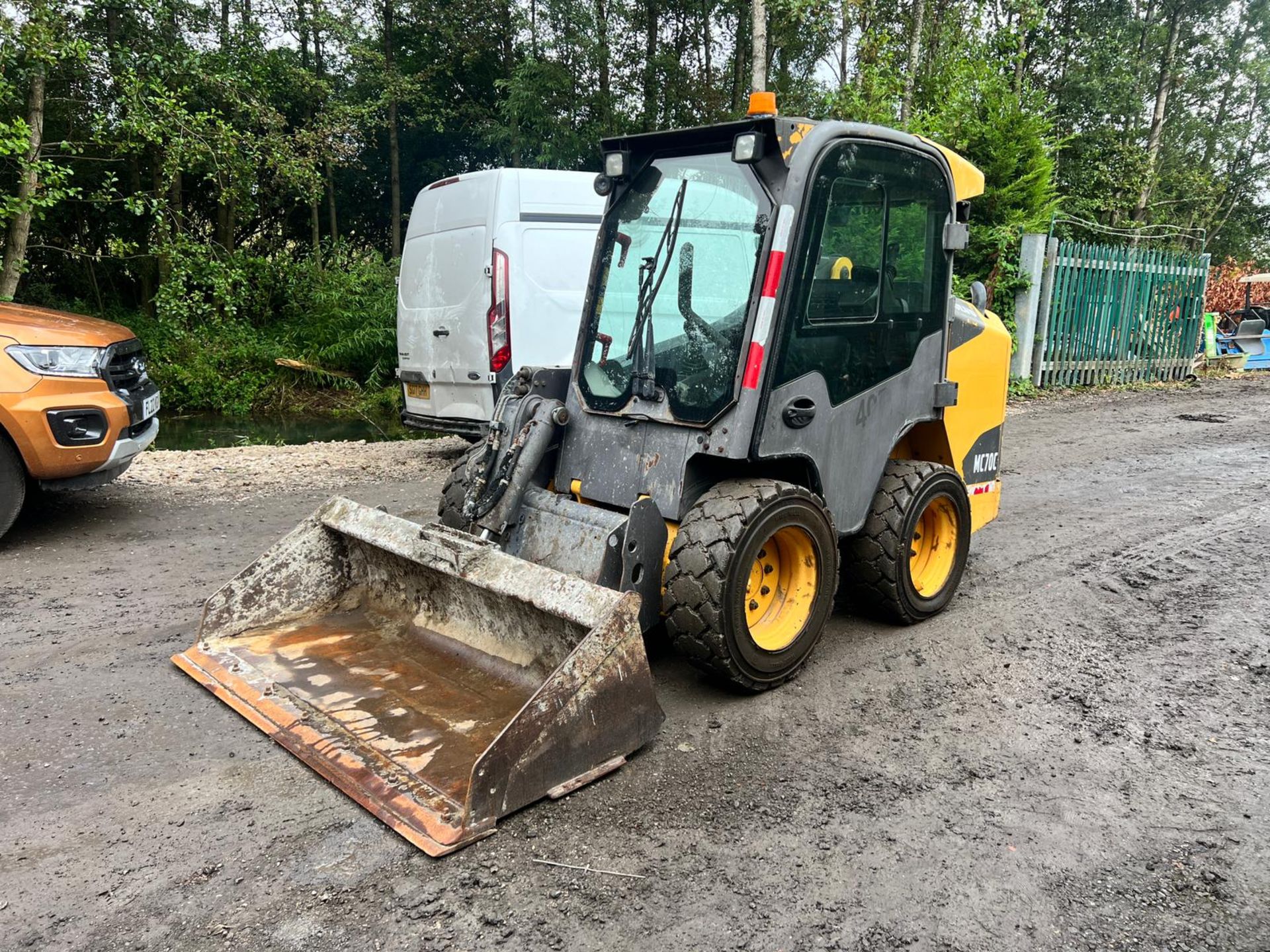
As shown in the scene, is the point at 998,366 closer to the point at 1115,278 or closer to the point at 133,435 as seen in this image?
the point at 133,435

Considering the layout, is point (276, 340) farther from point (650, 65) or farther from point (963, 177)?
point (963, 177)

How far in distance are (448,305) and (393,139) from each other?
42.3 feet

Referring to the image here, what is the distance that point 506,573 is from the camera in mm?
3652

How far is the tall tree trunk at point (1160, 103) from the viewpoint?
75.8 feet

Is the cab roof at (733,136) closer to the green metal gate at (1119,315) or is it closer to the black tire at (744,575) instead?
the black tire at (744,575)

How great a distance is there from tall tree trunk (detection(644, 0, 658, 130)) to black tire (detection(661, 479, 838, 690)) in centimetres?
1829

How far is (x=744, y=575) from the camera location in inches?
144

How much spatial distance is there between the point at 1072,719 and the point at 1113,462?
238 inches

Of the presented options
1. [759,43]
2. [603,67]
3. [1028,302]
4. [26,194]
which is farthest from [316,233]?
[1028,302]

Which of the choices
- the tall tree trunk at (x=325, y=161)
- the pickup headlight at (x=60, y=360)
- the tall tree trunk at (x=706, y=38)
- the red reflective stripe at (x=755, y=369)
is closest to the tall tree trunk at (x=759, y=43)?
the tall tree trunk at (x=325, y=161)

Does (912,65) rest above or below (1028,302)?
above

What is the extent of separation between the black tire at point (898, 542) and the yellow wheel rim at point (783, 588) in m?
0.64

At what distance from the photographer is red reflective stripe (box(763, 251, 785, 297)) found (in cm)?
381

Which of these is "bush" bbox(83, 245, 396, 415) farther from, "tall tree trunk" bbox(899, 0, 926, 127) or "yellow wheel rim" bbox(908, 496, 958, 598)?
"yellow wheel rim" bbox(908, 496, 958, 598)
